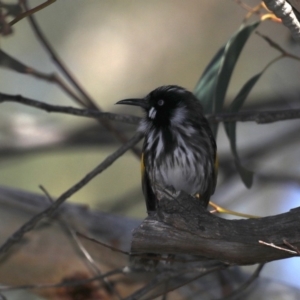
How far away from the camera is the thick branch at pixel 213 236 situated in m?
2.41

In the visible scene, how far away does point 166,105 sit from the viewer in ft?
12.3

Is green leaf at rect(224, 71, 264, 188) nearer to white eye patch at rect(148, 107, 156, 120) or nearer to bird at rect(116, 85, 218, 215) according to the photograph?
bird at rect(116, 85, 218, 215)

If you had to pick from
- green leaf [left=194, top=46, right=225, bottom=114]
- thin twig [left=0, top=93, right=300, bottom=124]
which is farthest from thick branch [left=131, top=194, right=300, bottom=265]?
green leaf [left=194, top=46, right=225, bottom=114]

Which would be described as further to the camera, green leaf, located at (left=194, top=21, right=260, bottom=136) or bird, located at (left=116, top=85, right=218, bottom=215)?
bird, located at (left=116, top=85, right=218, bottom=215)

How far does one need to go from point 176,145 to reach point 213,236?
4.03 ft

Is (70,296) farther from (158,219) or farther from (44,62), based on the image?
(44,62)

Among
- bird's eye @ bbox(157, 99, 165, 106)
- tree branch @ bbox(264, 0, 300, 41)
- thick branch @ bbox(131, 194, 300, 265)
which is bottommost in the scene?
thick branch @ bbox(131, 194, 300, 265)

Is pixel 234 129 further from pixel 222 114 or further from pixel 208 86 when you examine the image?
pixel 208 86

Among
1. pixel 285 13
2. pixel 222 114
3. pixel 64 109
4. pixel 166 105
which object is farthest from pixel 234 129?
pixel 285 13

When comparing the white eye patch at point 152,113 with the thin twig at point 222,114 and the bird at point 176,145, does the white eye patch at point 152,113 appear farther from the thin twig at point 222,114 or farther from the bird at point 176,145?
the thin twig at point 222,114

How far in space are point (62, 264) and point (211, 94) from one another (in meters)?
1.45

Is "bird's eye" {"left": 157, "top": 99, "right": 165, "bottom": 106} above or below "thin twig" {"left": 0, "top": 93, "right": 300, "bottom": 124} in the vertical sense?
above

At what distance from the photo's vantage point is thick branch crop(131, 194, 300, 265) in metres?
2.41

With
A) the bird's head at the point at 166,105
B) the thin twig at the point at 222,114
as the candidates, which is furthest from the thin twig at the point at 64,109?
the bird's head at the point at 166,105
